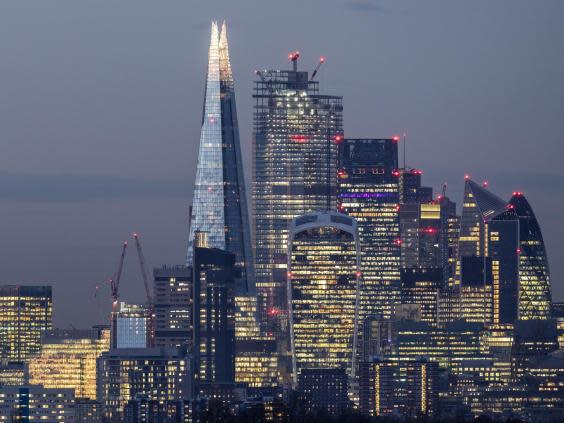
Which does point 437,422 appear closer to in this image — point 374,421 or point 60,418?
point 374,421

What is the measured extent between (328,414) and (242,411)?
10.5m

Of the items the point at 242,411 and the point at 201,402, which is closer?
the point at 242,411

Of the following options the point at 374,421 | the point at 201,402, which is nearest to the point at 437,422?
the point at 374,421

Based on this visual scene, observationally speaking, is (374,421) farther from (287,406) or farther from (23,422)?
(23,422)

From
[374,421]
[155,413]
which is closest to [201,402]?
[155,413]

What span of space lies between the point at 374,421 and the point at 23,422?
969 inches

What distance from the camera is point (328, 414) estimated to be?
616ft

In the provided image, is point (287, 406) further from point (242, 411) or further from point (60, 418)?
point (60, 418)

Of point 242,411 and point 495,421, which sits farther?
point 495,421

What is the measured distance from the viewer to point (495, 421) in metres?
193

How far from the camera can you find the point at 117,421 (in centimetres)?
19888

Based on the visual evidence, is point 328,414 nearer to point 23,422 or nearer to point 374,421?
point 374,421

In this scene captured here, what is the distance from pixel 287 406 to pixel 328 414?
3896 mm

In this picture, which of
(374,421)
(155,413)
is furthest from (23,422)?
(374,421)
